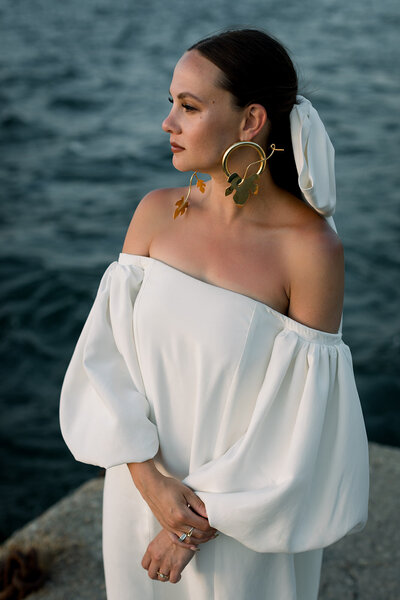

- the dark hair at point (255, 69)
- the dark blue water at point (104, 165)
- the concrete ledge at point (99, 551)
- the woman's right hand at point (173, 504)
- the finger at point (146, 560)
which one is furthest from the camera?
the dark blue water at point (104, 165)

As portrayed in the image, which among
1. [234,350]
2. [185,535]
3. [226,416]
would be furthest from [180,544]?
[234,350]

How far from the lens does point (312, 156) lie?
1625 mm

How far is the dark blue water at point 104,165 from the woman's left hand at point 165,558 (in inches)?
42.3

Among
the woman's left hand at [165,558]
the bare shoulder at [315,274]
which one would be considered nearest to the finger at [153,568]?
the woman's left hand at [165,558]

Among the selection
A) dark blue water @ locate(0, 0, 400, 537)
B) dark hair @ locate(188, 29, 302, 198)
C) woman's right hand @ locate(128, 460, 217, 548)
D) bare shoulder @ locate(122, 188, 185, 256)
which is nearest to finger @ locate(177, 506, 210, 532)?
woman's right hand @ locate(128, 460, 217, 548)

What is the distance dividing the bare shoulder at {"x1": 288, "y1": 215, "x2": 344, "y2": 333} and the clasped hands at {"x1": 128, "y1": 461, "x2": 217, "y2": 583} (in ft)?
1.51

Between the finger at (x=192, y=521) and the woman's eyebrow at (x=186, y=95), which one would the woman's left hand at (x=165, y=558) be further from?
the woman's eyebrow at (x=186, y=95)

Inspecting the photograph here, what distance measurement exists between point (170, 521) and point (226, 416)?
0.26 meters

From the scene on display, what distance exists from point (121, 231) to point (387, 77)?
4807 millimetres

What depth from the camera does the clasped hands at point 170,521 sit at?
1723 mm

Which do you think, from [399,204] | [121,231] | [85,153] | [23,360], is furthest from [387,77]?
[23,360]

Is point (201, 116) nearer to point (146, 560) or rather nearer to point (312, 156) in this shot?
point (312, 156)

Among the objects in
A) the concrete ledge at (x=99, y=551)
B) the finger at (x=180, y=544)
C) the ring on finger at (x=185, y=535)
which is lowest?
the concrete ledge at (x=99, y=551)

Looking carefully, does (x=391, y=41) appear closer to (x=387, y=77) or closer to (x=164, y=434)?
(x=387, y=77)
